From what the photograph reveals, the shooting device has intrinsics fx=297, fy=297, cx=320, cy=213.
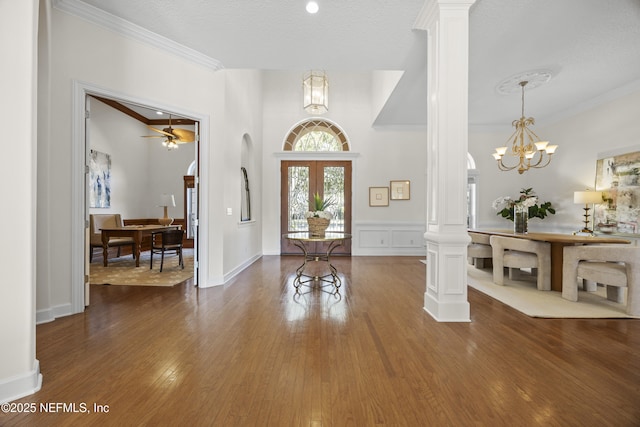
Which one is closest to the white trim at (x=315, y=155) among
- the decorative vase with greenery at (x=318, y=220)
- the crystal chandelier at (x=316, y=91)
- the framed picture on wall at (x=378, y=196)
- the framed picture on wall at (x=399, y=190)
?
the framed picture on wall at (x=378, y=196)

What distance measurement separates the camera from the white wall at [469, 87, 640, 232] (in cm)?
516

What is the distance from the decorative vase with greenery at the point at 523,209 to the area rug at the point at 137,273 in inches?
210

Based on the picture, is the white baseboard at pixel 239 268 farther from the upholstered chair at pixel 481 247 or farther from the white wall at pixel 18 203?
the upholstered chair at pixel 481 247

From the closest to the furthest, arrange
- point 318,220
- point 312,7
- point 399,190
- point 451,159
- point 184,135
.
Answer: point 451,159 < point 312,7 < point 318,220 < point 399,190 < point 184,135

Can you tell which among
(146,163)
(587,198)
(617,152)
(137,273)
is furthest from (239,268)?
(617,152)

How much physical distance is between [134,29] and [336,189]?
5.07 metres

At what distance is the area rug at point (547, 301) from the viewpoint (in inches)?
125

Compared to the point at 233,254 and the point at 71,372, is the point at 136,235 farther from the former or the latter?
the point at 71,372

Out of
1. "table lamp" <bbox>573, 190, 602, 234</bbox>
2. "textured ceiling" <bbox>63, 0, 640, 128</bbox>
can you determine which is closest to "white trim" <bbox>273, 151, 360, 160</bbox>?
"textured ceiling" <bbox>63, 0, 640, 128</bbox>

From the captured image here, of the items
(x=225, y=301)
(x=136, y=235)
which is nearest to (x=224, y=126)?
(x=225, y=301)

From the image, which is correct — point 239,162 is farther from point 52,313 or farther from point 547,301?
point 547,301

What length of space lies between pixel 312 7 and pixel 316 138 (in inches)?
178

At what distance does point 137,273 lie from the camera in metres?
5.25

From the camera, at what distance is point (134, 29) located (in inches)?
138
